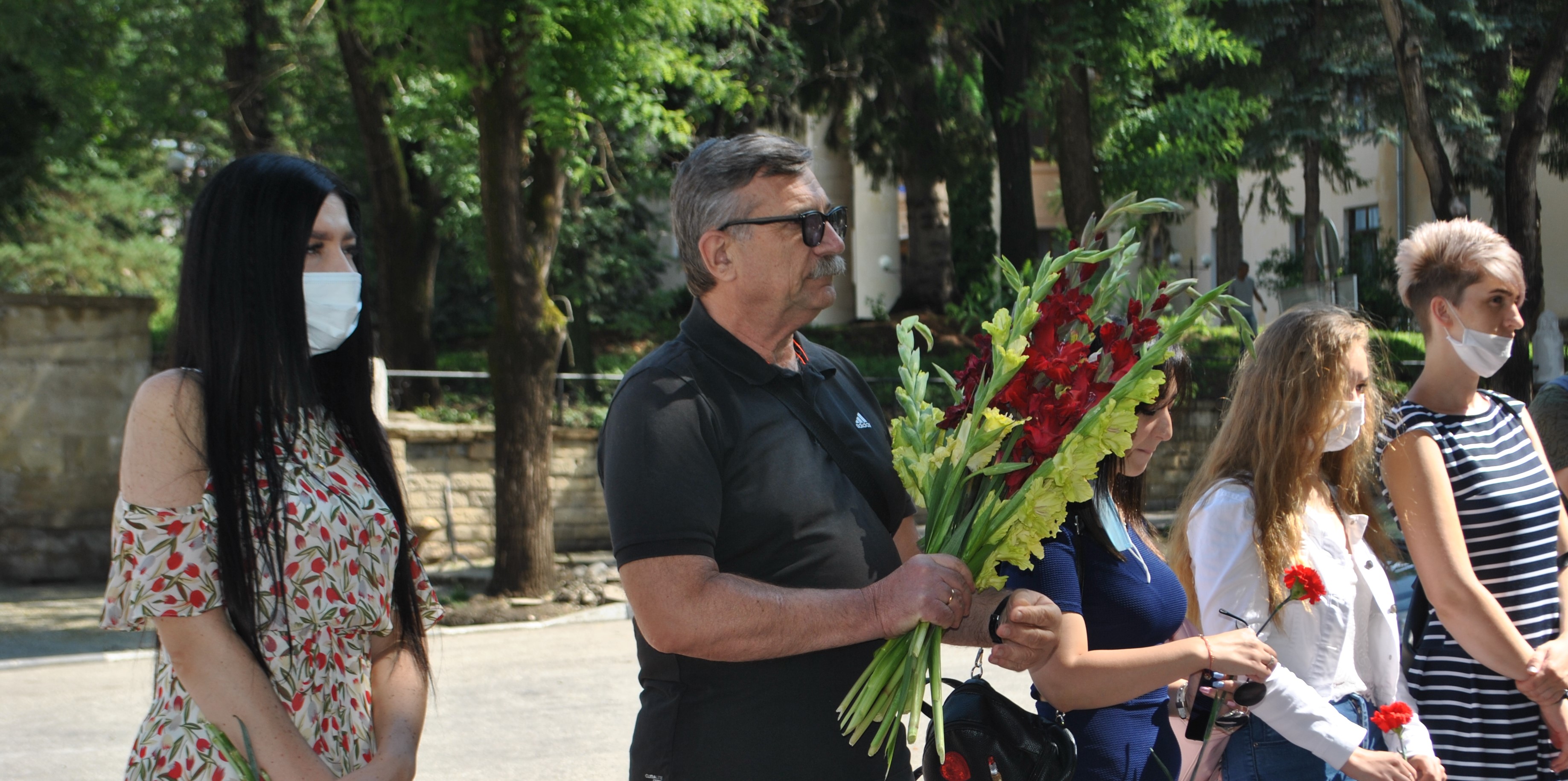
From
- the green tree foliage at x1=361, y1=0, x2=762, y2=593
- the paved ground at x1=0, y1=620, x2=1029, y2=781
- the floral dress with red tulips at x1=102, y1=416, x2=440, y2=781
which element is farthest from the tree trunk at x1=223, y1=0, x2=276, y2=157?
the floral dress with red tulips at x1=102, y1=416, x2=440, y2=781

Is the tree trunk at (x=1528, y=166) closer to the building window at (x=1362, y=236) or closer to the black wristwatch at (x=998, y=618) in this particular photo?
the black wristwatch at (x=998, y=618)

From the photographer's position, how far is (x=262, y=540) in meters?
2.08

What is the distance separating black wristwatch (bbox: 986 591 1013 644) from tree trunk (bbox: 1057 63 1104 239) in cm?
1336

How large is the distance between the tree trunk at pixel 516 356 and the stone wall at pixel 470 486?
7.85 ft

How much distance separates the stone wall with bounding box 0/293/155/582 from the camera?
12.5 m

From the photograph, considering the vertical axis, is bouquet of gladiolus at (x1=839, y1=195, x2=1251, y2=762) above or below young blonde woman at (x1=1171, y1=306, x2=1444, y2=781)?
above

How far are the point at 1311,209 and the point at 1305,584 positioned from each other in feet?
77.8

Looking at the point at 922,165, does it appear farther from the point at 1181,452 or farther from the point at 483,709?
the point at 483,709

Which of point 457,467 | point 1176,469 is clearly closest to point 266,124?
point 457,467

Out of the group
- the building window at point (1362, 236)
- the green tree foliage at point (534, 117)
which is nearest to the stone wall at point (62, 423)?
the green tree foliage at point (534, 117)

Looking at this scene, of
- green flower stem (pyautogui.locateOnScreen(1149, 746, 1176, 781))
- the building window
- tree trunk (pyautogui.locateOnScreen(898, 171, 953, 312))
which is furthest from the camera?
the building window

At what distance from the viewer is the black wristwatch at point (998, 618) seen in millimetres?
2334

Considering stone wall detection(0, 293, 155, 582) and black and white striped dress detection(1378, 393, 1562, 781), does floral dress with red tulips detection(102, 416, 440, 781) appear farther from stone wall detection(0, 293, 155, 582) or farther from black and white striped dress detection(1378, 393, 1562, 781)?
stone wall detection(0, 293, 155, 582)

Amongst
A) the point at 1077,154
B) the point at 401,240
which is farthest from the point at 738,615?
the point at 401,240
